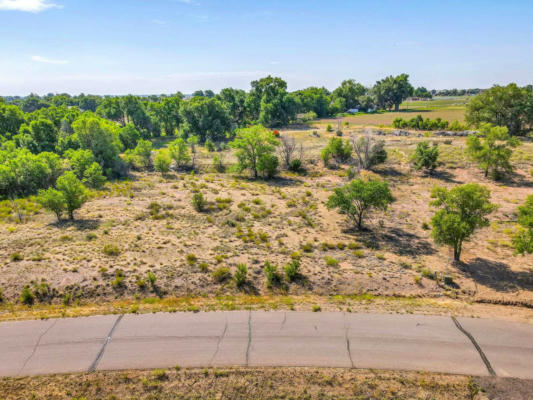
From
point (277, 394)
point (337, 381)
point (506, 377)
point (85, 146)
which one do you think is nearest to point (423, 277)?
point (506, 377)

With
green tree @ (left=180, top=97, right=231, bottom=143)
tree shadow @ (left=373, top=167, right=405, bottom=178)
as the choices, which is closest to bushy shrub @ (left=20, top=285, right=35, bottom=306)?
tree shadow @ (left=373, top=167, right=405, bottom=178)

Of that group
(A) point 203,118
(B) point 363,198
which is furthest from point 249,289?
(A) point 203,118

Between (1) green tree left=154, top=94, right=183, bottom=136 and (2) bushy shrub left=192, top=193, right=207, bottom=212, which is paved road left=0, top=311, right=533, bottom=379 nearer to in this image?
(2) bushy shrub left=192, top=193, right=207, bottom=212

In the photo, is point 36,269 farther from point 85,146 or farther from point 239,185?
point 85,146

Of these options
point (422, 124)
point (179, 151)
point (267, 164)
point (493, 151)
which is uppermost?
point (422, 124)

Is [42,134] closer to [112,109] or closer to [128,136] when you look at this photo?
[128,136]

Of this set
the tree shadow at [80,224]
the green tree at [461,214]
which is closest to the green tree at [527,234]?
the green tree at [461,214]
